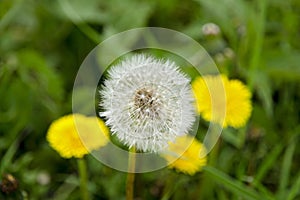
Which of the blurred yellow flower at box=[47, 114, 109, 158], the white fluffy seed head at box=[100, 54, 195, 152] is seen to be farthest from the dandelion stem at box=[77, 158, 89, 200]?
the white fluffy seed head at box=[100, 54, 195, 152]

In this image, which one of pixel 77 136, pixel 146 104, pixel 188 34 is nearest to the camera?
pixel 146 104

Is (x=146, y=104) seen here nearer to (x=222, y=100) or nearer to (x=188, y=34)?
(x=222, y=100)

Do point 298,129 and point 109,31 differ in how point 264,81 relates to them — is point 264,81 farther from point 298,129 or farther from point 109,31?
point 109,31

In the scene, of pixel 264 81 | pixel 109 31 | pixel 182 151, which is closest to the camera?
pixel 182 151

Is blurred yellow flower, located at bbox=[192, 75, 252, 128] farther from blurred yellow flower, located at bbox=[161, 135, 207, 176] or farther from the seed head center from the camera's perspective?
the seed head center

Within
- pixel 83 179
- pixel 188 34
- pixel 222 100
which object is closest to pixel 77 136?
pixel 83 179

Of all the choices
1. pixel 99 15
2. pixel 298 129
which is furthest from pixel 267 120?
pixel 99 15
